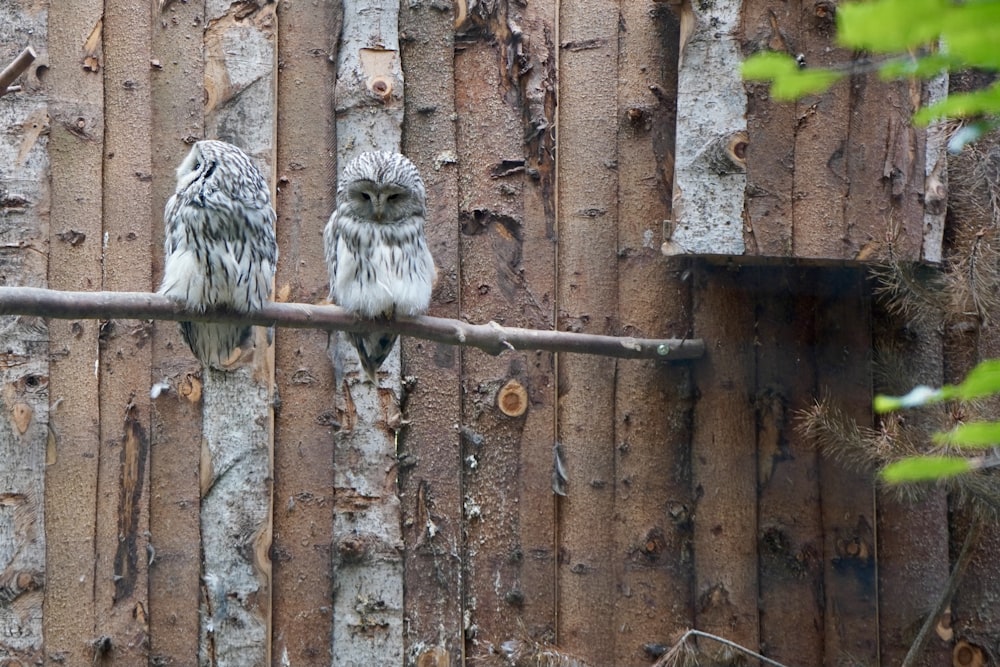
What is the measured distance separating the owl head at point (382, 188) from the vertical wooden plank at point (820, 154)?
1277 millimetres

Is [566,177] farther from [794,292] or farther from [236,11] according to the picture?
[236,11]

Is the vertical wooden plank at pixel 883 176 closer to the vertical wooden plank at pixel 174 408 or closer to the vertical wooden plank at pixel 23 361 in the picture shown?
the vertical wooden plank at pixel 174 408

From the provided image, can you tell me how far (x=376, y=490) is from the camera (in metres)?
3.67

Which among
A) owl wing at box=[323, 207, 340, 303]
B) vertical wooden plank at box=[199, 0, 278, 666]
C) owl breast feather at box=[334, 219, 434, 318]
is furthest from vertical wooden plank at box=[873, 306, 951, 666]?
vertical wooden plank at box=[199, 0, 278, 666]

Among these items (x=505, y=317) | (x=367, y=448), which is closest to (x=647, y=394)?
(x=505, y=317)

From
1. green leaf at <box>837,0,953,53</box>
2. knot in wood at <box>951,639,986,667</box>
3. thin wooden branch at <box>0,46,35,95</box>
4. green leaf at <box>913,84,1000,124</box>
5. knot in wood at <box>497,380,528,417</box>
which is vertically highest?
thin wooden branch at <box>0,46,35,95</box>

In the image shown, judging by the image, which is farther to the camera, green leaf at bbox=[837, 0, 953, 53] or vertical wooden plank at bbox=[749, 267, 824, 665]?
vertical wooden plank at bbox=[749, 267, 824, 665]

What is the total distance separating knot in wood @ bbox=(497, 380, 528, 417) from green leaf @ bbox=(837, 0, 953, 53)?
3.06 meters

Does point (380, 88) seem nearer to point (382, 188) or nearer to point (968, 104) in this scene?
point (382, 188)

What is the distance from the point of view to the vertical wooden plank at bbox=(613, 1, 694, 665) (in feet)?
11.8

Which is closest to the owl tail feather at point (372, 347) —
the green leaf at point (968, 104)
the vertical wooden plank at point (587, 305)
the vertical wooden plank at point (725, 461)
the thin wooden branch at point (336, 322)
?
the thin wooden branch at point (336, 322)

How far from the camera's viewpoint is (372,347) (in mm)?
3539

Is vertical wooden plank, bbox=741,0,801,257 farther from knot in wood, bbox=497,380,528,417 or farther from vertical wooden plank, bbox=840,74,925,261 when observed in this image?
knot in wood, bbox=497,380,528,417

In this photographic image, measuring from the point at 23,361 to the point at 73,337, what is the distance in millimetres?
183
